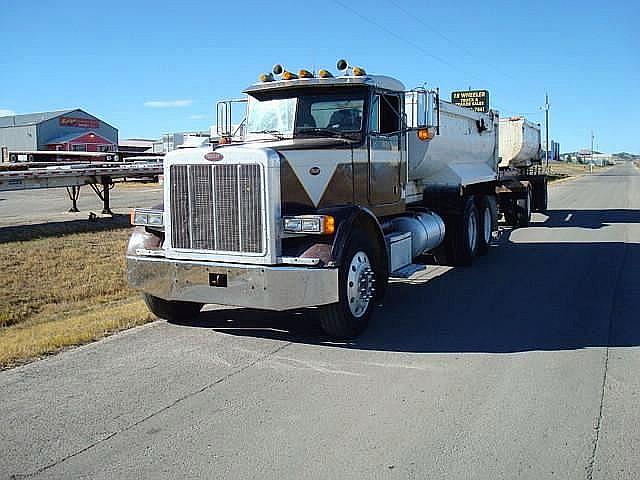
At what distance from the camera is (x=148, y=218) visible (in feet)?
25.5

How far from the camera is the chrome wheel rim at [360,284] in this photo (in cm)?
729

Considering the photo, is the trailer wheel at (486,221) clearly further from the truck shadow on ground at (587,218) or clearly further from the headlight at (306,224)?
the headlight at (306,224)

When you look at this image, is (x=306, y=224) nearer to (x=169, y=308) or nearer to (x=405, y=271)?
(x=169, y=308)

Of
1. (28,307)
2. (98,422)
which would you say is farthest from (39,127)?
(98,422)

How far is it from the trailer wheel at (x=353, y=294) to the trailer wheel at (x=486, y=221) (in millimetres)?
6151

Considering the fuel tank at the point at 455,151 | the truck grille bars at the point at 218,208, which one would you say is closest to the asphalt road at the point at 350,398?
the truck grille bars at the point at 218,208

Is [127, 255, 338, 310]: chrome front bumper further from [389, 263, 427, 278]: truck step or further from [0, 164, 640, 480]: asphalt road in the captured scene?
[389, 263, 427, 278]: truck step

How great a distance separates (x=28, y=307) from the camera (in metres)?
10.5

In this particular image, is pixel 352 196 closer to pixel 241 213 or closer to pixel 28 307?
pixel 241 213

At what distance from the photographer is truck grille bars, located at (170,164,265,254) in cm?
688

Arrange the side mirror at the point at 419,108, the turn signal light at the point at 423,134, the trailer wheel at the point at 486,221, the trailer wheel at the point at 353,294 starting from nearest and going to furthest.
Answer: the trailer wheel at the point at 353,294, the side mirror at the point at 419,108, the turn signal light at the point at 423,134, the trailer wheel at the point at 486,221

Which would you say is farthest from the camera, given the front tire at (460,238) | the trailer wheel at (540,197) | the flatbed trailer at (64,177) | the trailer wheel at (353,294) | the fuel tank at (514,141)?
the trailer wheel at (540,197)

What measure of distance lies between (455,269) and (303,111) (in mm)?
4850

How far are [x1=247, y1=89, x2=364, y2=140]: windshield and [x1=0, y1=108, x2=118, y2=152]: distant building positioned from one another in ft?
237
